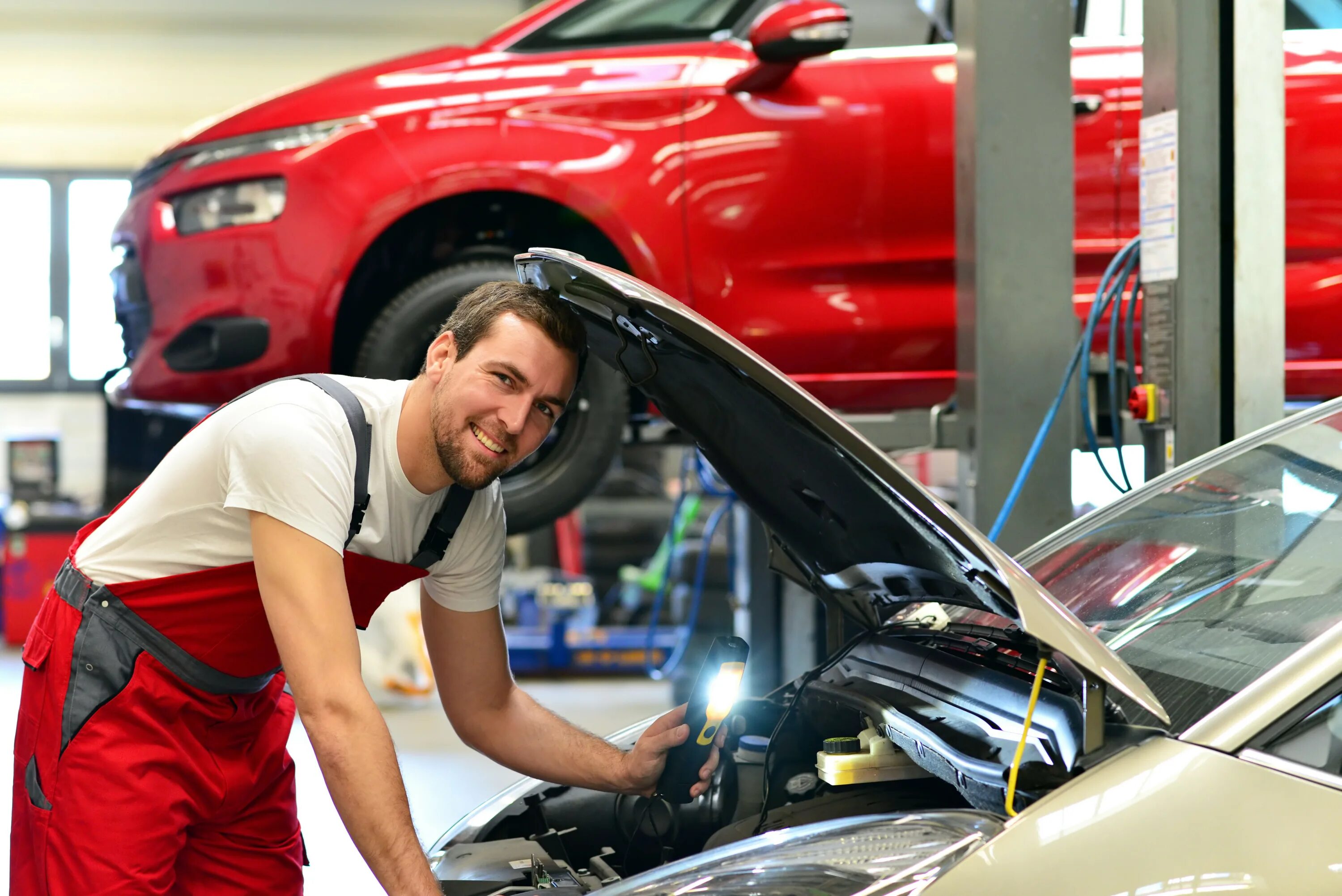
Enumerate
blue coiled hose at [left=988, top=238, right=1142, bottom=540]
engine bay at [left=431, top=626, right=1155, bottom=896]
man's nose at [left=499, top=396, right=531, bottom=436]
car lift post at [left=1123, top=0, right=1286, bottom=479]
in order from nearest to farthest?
engine bay at [left=431, top=626, right=1155, bottom=896], man's nose at [left=499, top=396, right=531, bottom=436], car lift post at [left=1123, top=0, right=1286, bottom=479], blue coiled hose at [left=988, top=238, right=1142, bottom=540]

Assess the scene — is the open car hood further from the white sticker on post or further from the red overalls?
the white sticker on post

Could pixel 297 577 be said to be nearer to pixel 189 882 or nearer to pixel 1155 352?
pixel 189 882

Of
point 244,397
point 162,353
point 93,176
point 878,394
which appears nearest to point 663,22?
point 878,394

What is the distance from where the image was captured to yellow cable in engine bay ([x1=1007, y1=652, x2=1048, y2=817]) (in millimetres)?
1180

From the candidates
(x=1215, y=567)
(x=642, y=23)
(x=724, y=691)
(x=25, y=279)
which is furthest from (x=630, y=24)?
(x=25, y=279)

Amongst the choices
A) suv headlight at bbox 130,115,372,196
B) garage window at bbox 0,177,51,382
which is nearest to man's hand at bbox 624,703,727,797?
suv headlight at bbox 130,115,372,196

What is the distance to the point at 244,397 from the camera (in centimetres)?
168

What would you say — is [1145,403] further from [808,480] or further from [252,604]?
[252,604]

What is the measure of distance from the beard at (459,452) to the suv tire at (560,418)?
1419mm

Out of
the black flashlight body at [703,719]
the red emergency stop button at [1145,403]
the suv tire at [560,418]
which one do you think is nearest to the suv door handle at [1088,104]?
the red emergency stop button at [1145,403]

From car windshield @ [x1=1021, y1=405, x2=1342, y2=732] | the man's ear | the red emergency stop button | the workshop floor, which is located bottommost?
the workshop floor

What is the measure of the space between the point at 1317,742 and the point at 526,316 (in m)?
1.04

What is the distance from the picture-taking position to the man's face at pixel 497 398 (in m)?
1.64

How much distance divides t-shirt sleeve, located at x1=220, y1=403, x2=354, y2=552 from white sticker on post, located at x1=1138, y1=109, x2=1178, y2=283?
171 cm
